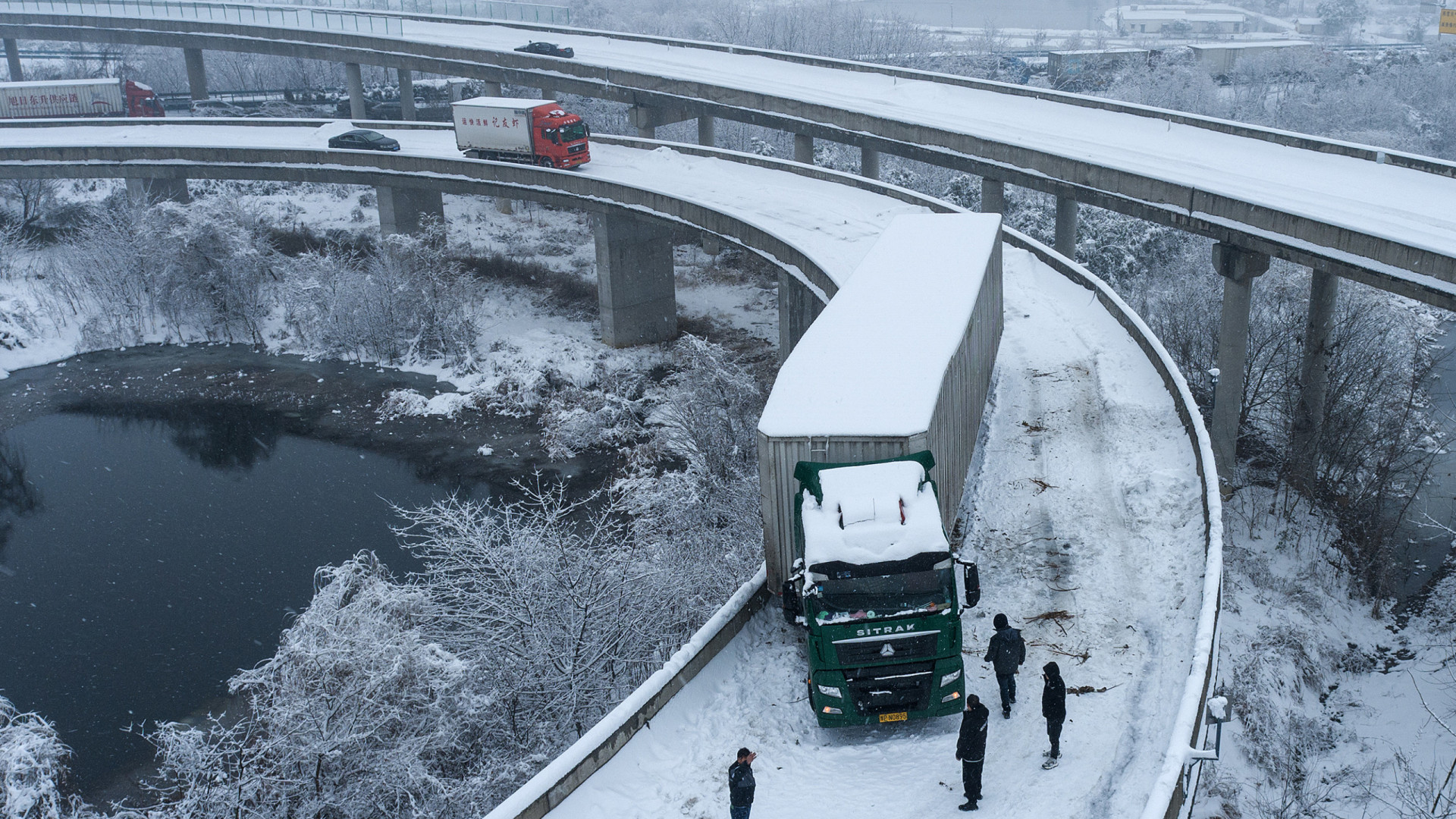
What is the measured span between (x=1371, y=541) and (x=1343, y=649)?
4691 mm

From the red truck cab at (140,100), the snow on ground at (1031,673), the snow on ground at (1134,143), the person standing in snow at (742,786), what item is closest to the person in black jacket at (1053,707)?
the snow on ground at (1031,673)

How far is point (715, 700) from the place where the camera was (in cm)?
1529

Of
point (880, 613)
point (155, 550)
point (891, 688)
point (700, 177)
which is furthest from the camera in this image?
point (700, 177)

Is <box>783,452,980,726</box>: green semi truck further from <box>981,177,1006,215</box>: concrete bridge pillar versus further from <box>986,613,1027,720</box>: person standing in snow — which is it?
<box>981,177,1006,215</box>: concrete bridge pillar

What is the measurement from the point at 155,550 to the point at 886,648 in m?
26.5

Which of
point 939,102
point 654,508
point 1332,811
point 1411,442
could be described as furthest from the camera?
point 939,102

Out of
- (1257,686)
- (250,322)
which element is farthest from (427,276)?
(1257,686)

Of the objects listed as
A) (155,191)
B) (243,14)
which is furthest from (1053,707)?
(243,14)

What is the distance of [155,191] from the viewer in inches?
2418

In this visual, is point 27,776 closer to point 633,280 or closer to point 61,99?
point 633,280

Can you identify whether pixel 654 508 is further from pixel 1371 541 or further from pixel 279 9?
pixel 279 9

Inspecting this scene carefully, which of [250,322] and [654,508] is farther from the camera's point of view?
[250,322]

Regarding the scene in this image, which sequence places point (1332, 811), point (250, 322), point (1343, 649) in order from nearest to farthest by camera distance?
point (1332, 811), point (1343, 649), point (250, 322)

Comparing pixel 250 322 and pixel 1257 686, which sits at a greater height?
pixel 250 322
